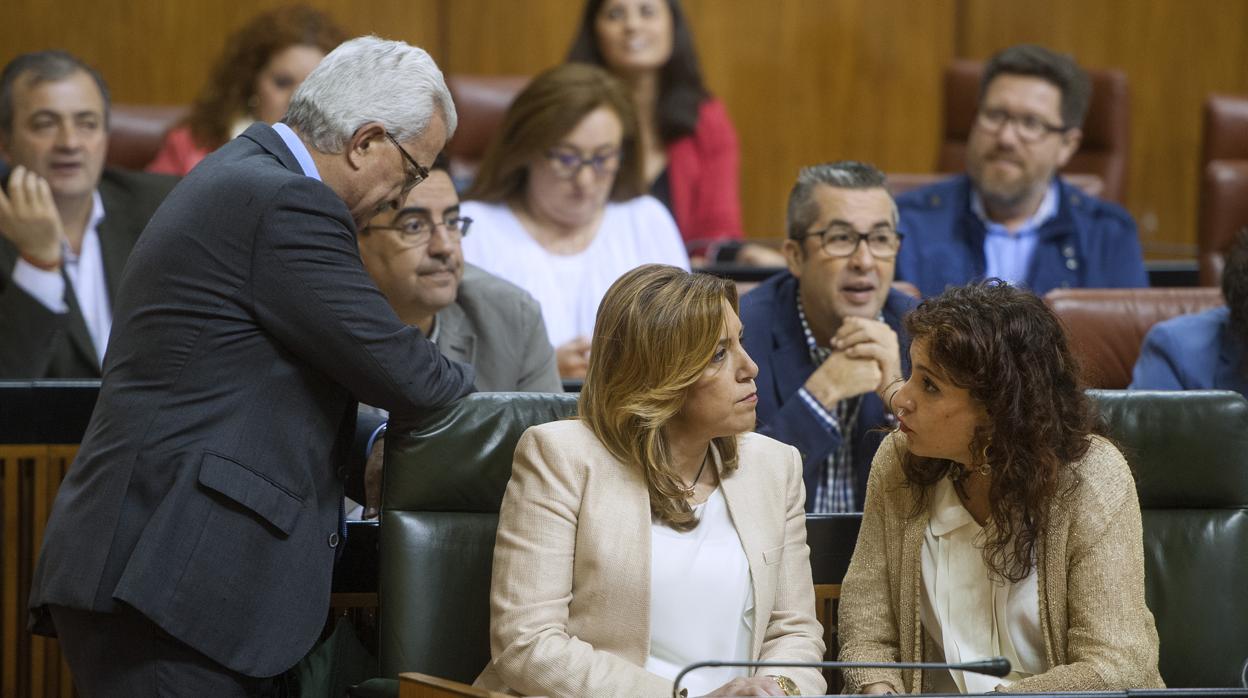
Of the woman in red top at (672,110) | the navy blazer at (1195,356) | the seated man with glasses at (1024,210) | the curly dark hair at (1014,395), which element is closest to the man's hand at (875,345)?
the navy blazer at (1195,356)

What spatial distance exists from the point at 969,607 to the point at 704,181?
2.67 m

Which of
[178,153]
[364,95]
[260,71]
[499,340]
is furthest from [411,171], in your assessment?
[178,153]

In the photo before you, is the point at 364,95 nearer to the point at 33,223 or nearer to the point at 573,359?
the point at 573,359

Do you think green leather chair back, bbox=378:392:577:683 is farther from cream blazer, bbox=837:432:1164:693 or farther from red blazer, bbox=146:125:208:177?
red blazer, bbox=146:125:208:177

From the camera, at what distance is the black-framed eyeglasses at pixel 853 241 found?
2711 mm

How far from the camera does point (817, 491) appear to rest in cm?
260

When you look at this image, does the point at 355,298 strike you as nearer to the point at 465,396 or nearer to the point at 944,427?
the point at 465,396

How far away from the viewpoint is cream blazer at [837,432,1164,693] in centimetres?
186

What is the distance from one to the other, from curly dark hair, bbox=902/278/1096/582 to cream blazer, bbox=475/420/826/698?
0.95 feet

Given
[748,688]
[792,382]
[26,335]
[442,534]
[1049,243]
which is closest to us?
[748,688]

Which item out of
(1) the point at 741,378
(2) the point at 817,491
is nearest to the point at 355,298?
(1) the point at 741,378

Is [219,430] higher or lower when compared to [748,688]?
higher

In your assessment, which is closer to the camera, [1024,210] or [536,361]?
[536,361]

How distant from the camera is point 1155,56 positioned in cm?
611
